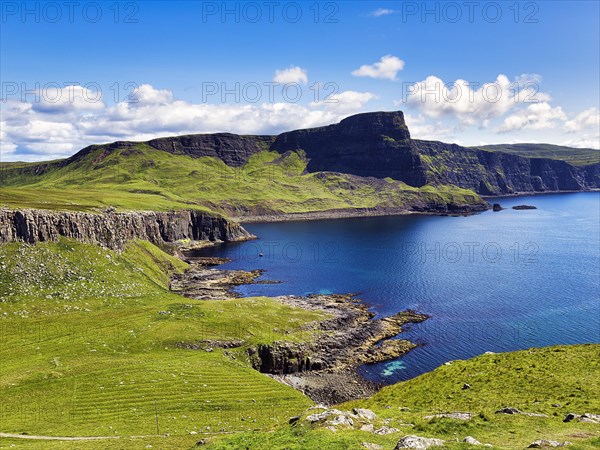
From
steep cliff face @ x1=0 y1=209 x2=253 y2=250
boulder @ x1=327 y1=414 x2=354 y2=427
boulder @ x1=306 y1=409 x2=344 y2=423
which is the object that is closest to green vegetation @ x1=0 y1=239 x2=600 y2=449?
boulder @ x1=306 y1=409 x2=344 y2=423

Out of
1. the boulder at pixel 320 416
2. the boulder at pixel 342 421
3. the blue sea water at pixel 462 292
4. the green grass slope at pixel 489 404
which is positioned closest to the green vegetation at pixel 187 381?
the green grass slope at pixel 489 404

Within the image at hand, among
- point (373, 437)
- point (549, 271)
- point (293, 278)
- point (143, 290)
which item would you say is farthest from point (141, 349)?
point (549, 271)

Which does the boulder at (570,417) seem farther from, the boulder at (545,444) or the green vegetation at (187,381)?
the boulder at (545,444)

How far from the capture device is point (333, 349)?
93188mm

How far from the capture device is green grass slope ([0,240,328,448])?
50938 mm

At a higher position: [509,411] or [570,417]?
[570,417]

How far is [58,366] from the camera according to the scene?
63656 millimetres

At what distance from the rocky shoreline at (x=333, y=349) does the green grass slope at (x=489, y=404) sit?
2337cm

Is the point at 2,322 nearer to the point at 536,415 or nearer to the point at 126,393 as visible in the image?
the point at 126,393

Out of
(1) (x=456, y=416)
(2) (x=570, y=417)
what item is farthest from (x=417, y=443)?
(2) (x=570, y=417)

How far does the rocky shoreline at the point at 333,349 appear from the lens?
259 feet

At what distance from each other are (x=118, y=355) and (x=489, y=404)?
191 feet

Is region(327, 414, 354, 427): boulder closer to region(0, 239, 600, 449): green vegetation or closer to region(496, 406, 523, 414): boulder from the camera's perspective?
region(0, 239, 600, 449): green vegetation

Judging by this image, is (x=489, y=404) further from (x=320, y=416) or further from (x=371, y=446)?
(x=371, y=446)
